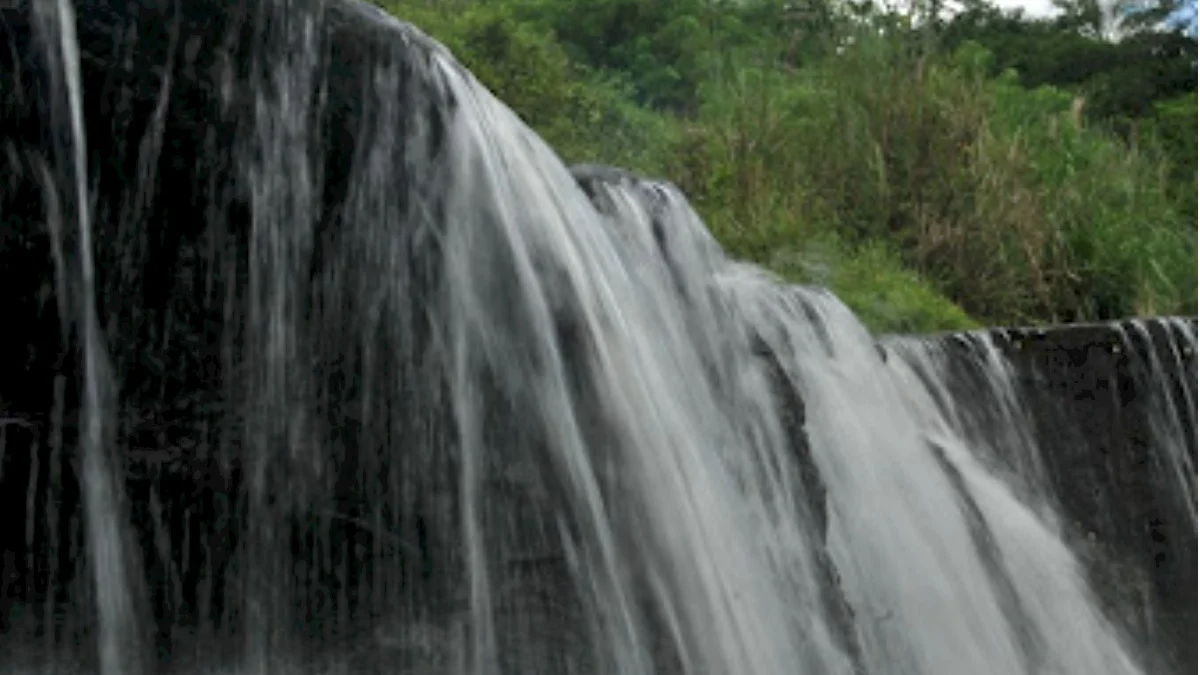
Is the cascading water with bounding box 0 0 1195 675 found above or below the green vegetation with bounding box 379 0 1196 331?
above

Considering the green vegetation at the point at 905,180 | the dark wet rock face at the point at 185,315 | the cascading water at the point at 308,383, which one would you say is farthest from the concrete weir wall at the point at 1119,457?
the dark wet rock face at the point at 185,315

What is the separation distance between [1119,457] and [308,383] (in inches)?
137

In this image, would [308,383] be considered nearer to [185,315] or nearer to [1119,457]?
[185,315]

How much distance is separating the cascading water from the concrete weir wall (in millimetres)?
2563

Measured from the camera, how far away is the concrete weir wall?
5.41 m

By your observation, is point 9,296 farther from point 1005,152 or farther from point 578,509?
point 1005,152

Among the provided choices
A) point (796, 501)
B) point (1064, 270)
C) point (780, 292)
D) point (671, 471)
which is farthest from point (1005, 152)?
point (671, 471)

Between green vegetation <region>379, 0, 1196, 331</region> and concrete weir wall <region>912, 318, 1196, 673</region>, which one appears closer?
concrete weir wall <region>912, 318, 1196, 673</region>

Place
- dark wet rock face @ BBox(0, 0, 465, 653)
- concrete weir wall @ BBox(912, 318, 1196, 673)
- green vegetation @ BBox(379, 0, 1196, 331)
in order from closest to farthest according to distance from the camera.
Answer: dark wet rock face @ BBox(0, 0, 465, 653), concrete weir wall @ BBox(912, 318, 1196, 673), green vegetation @ BBox(379, 0, 1196, 331)

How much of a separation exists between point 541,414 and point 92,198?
938mm

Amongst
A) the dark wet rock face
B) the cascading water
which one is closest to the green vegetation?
the cascading water

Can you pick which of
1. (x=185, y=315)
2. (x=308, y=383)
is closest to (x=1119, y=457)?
(x=308, y=383)

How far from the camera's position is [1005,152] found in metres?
8.84

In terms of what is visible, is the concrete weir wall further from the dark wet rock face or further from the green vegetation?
the dark wet rock face
